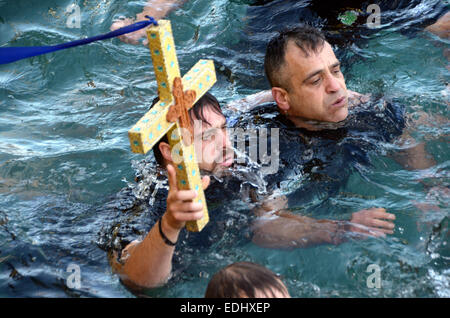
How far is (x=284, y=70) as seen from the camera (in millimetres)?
4160

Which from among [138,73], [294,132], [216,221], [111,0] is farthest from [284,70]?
[111,0]

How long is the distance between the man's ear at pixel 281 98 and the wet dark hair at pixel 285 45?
0.12 ft

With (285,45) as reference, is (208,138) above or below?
below

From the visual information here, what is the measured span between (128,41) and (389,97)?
94.2 inches

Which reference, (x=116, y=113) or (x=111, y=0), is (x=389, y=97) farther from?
(x=111, y=0)

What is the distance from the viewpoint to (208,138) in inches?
130

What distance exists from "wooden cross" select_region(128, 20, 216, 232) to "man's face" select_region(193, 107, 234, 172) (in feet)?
2.41

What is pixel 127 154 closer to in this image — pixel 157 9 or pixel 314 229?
pixel 314 229

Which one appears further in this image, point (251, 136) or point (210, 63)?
point (251, 136)

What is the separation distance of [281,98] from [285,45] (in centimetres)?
38

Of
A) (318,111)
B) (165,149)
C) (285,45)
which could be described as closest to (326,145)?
(318,111)

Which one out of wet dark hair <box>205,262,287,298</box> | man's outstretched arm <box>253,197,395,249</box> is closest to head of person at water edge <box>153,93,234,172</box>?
man's outstretched arm <box>253,197,395,249</box>

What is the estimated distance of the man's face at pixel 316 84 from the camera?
400 cm
